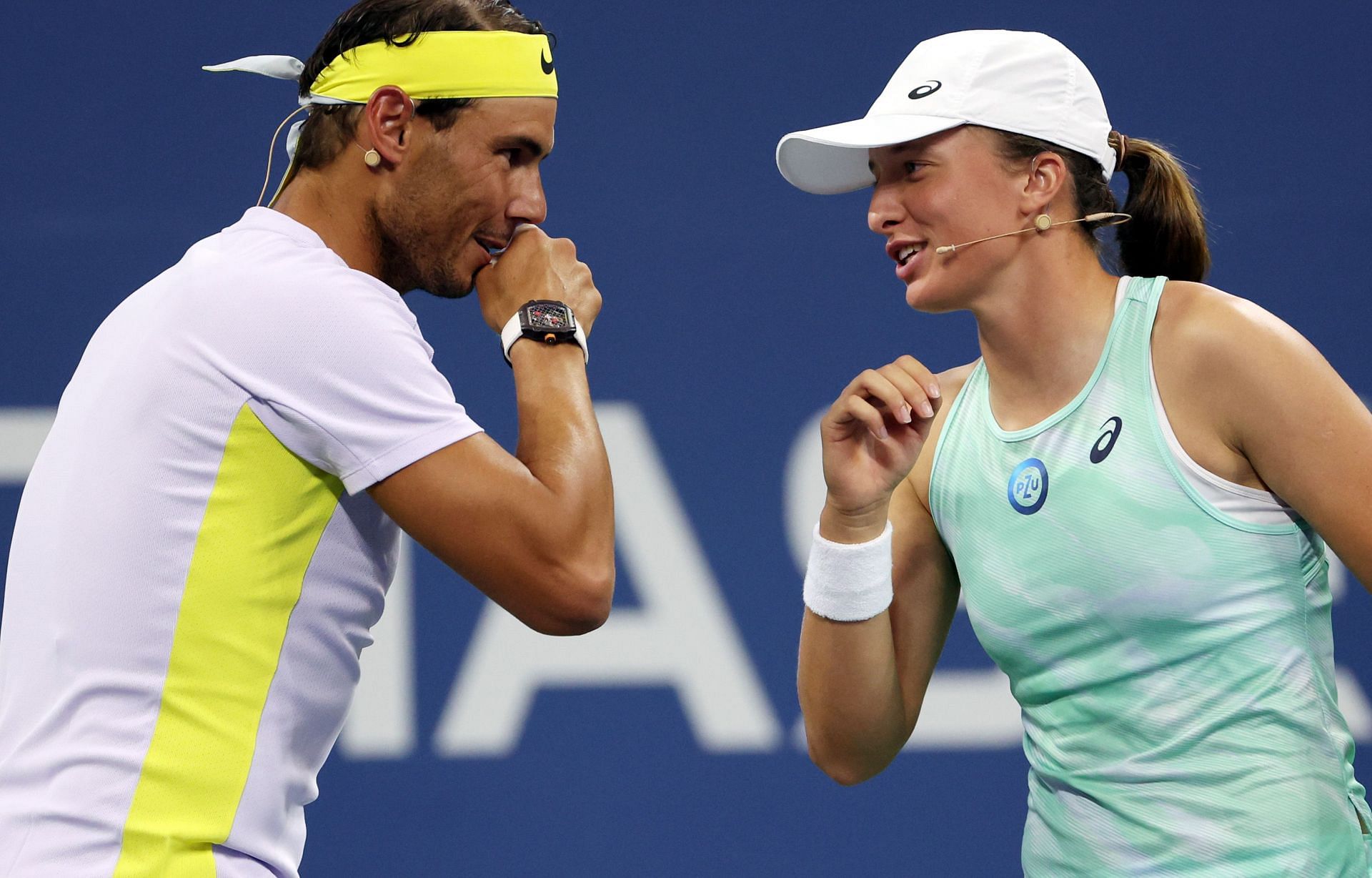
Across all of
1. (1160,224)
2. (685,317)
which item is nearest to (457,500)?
(1160,224)

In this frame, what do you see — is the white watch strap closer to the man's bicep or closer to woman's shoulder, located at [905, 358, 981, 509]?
the man's bicep

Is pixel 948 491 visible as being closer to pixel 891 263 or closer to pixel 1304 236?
pixel 891 263

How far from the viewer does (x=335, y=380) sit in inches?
52.9

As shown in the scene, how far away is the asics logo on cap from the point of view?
5.67 feet

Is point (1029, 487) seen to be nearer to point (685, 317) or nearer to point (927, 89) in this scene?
point (927, 89)

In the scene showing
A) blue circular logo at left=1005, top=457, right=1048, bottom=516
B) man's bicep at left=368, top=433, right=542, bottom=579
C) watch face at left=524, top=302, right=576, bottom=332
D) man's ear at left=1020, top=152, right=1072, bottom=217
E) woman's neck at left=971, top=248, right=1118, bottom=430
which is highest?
man's ear at left=1020, top=152, right=1072, bottom=217

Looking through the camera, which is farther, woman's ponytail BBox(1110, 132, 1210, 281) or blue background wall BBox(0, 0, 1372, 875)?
blue background wall BBox(0, 0, 1372, 875)

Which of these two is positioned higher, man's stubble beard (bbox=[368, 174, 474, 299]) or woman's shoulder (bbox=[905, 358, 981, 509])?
man's stubble beard (bbox=[368, 174, 474, 299])

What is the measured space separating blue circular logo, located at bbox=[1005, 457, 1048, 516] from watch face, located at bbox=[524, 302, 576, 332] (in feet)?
1.81

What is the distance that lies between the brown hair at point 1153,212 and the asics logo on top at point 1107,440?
28 cm

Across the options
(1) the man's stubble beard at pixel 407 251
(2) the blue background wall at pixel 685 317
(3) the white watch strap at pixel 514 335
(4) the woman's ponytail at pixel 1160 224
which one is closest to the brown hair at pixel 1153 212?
(4) the woman's ponytail at pixel 1160 224

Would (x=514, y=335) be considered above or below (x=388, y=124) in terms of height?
below

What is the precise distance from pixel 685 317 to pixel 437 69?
1.40 m

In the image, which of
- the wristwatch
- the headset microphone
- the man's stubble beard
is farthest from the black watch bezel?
the headset microphone
